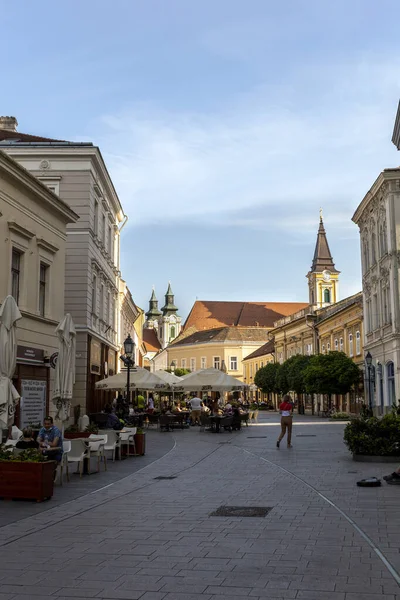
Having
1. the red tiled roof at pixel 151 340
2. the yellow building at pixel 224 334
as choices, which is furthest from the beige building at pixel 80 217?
the red tiled roof at pixel 151 340

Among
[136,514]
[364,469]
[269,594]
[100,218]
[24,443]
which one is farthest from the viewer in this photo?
[100,218]

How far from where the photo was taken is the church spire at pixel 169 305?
561 ft

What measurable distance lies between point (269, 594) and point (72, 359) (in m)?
11.1

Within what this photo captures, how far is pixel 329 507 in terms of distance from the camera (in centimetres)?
1048

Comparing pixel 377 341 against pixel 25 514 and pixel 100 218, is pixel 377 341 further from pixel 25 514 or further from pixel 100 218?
pixel 25 514

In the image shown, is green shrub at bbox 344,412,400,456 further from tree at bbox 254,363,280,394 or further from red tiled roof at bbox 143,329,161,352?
red tiled roof at bbox 143,329,161,352

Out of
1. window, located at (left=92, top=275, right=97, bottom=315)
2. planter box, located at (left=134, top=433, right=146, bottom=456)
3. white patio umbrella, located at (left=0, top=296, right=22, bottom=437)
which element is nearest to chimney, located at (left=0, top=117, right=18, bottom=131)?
window, located at (left=92, top=275, right=97, bottom=315)

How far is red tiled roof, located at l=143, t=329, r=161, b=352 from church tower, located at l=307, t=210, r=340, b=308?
287 feet

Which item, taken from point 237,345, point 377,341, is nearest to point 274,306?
point 237,345

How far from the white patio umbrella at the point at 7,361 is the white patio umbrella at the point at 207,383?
61.2 feet

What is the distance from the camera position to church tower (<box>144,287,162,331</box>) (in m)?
184

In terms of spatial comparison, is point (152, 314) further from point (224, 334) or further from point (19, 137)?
point (19, 137)

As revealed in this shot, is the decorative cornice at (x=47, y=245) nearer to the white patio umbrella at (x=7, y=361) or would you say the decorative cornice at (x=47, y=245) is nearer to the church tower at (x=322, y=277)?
the white patio umbrella at (x=7, y=361)

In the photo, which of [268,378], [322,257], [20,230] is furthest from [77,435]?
[322,257]
